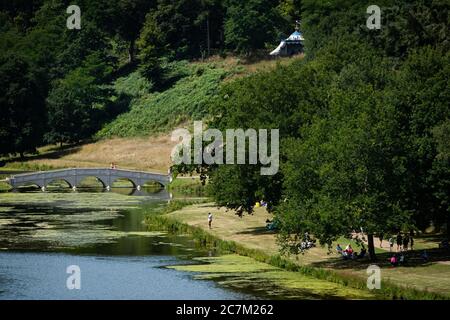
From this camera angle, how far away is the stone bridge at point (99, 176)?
497 ft

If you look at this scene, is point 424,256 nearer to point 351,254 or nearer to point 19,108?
point 351,254

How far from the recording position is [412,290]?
66062mm

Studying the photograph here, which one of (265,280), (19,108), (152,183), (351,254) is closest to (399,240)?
(351,254)

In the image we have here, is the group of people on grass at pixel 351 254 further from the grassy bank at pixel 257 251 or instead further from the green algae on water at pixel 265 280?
the green algae on water at pixel 265 280

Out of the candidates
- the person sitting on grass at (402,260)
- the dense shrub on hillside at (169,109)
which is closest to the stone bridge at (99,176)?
the dense shrub on hillside at (169,109)

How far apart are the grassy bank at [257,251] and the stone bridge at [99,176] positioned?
34.9 m

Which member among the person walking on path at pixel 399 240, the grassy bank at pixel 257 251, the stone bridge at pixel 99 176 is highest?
the stone bridge at pixel 99 176

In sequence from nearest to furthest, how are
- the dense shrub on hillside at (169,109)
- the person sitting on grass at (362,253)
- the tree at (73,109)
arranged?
the person sitting on grass at (362,253) < the dense shrub on hillside at (169,109) < the tree at (73,109)

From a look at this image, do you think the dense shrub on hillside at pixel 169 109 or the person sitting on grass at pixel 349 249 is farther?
the dense shrub on hillside at pixel 169 109

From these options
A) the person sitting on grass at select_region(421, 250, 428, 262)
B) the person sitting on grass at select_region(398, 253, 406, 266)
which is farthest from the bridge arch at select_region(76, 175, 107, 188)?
the person sitting on grass at select_region(398, 253, 406, 266)

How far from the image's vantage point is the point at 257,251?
84375mm

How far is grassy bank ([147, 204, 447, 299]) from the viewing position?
220 feet

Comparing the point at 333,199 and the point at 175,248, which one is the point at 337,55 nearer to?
the point at 175,248

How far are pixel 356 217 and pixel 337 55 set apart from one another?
183 feet
